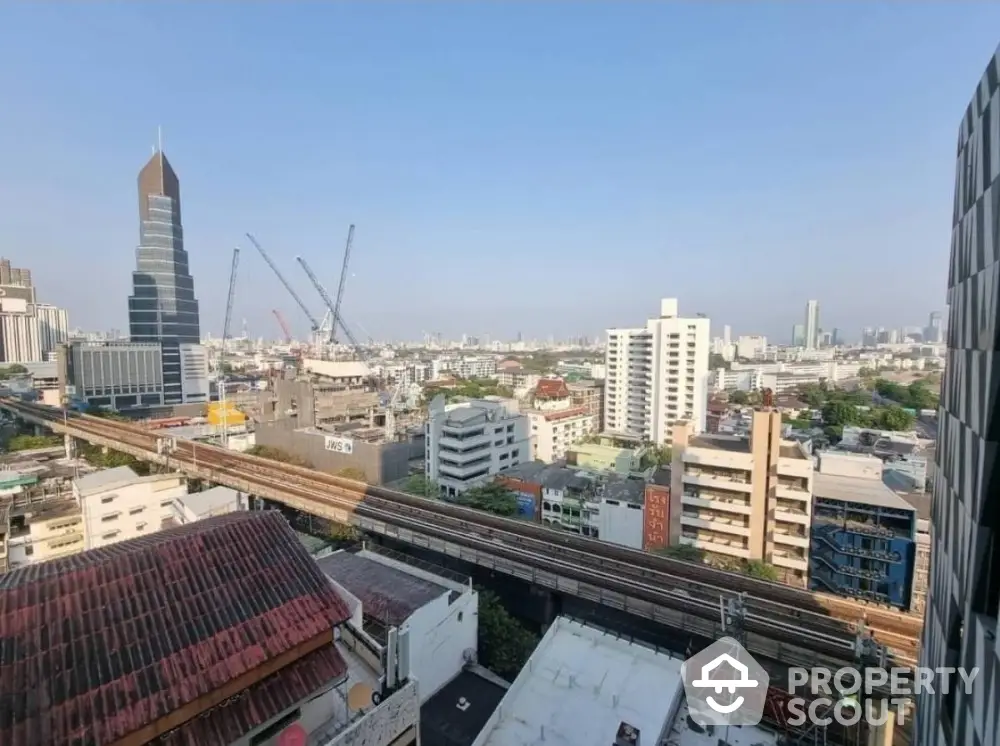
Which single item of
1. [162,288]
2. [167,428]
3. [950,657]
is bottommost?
[167,428]

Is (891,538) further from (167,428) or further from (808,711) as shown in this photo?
(167,428)

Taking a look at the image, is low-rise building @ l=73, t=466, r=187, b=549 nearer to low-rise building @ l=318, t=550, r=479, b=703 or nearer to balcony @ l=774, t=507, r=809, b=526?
low-rise building @ l=318, t=550, r=479, b=703

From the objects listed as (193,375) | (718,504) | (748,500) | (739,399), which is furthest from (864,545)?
(193,375)

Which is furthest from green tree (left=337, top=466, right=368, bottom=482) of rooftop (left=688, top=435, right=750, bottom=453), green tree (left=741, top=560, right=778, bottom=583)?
green tree (left=741, top=560, right=778, bottom=583)

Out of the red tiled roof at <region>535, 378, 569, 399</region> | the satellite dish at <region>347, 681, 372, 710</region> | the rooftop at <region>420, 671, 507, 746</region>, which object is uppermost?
the satellite dish at <region>347, 681, 372, 710</region>

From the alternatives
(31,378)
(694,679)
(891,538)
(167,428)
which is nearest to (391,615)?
(694,679)
